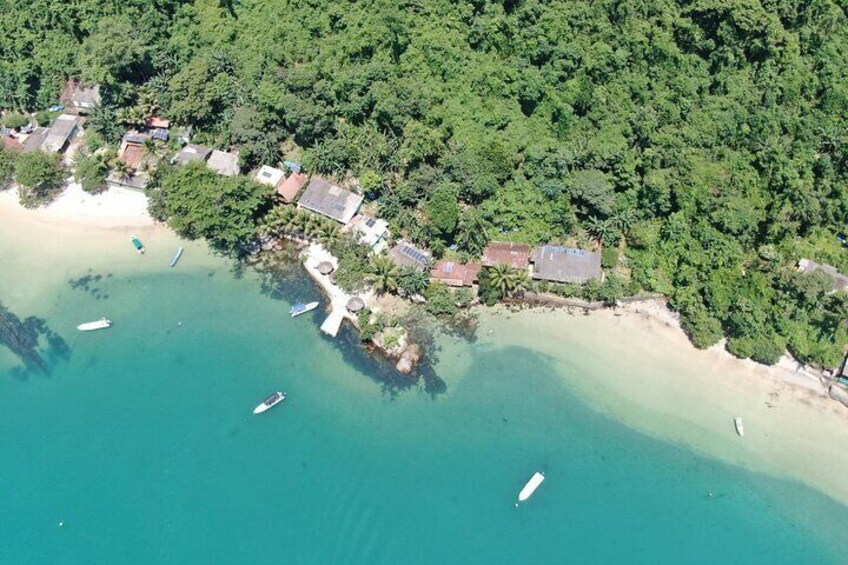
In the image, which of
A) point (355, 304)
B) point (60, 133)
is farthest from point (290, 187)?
point (60, 133)

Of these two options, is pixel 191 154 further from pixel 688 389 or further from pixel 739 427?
pixel 739 427

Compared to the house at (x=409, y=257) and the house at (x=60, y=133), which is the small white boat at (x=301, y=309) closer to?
the house at (x=409, y=257)

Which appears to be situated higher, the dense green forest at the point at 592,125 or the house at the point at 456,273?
the dense green forest at the point at 592,125

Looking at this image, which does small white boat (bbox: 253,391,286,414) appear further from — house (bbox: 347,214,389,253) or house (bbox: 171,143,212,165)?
house (bbox: 171,143,212,165)

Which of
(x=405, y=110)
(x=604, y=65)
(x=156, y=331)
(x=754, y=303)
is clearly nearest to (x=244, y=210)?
(x=156, y=331)

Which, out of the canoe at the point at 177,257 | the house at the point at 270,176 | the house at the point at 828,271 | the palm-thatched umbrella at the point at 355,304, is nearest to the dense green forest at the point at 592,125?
the house at the point at 828,271

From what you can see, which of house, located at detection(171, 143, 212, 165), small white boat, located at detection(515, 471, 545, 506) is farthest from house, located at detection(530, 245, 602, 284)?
house, located at detection(171, 143, 212, 165)

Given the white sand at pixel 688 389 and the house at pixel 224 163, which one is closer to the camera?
the white sand at pixel 688 389

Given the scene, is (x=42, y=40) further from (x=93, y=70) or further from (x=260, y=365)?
(x=260, y=365)
